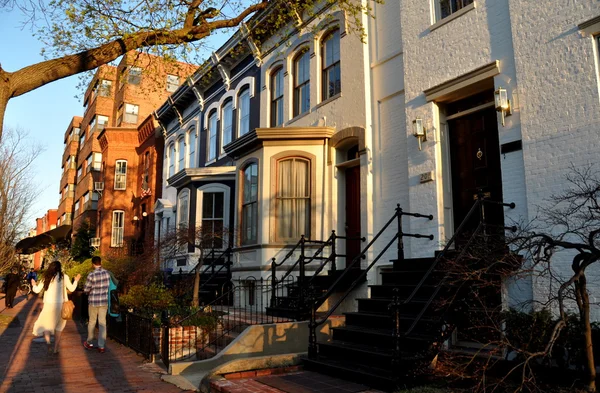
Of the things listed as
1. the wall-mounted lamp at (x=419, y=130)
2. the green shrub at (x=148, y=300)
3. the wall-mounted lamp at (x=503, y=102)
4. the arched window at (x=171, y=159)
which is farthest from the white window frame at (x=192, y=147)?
the wall-mounted lamp at (x=503, y=102)

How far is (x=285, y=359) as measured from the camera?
7.68 meters

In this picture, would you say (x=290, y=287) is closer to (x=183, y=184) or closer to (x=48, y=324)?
(x=48, y=324)

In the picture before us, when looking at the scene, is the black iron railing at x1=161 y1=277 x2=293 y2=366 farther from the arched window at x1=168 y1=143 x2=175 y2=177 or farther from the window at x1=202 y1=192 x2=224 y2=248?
the arched window at x1=168 y1=143 x2=175 y2=177

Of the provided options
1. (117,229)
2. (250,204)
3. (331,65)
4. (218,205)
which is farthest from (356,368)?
(117,229)

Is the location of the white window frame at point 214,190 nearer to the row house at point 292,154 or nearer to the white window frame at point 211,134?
the row house at point 292,154

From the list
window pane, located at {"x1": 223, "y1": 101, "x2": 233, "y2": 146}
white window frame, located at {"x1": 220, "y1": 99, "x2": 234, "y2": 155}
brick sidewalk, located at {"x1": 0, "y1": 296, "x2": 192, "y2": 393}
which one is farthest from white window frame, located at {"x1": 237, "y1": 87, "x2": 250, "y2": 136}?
brick sidewalk, located at {"x1": 0, "y1": 296, "x2": 192, "y2": 393}

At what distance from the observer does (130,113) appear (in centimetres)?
3628

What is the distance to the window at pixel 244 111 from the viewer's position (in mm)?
17019

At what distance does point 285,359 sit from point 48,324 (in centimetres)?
492

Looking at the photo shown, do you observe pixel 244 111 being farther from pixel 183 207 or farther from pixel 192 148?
pixel 192 148

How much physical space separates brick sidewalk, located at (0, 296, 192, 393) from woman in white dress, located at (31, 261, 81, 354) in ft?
1.48

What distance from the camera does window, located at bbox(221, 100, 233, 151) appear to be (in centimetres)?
1827

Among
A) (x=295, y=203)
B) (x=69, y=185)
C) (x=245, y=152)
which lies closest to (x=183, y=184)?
(x=245, y=152)

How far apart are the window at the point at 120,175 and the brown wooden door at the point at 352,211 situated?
20844 mm
